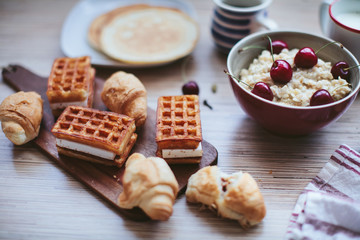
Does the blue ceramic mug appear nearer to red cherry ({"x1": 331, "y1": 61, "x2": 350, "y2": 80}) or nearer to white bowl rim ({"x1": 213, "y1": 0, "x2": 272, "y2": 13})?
white bowl rim ({"x1": 213, "y1": 0, "x2": 272, "y2": 13})

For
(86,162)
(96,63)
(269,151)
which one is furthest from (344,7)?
(86,162)

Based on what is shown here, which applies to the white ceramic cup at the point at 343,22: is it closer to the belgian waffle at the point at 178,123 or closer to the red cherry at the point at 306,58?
the red cherry at the point at 306,58

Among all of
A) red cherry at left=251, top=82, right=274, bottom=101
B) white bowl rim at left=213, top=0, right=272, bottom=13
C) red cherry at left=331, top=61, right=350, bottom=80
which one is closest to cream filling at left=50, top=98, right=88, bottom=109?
red cherry at left=251, top=82, right=274, bottom=101

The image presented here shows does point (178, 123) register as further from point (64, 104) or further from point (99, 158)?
point (64, 104)

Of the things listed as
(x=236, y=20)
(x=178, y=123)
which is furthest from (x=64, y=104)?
(x=236, y=20)

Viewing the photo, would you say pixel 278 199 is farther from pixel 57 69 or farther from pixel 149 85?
pixel 57 69

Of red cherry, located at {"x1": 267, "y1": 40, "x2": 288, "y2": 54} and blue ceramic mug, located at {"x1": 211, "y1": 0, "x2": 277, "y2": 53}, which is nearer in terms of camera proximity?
red cherry, located at {"x1": 267, "y1": 40, "x2": 288, "y2": 54}
